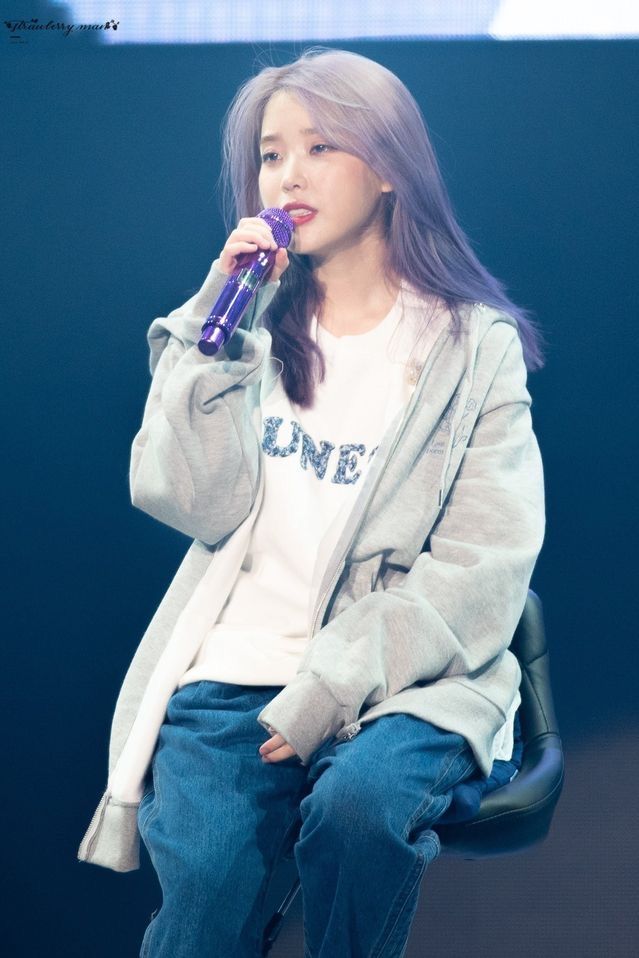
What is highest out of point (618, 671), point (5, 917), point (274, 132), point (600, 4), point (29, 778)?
point (600, 4)

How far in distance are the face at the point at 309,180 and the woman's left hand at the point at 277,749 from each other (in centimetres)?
66

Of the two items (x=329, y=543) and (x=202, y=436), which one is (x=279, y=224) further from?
(x=329, y=543)

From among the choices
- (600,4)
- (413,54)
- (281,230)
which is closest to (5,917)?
(281,230)

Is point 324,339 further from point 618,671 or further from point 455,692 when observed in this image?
point 618,671

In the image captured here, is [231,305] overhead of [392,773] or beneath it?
overhead

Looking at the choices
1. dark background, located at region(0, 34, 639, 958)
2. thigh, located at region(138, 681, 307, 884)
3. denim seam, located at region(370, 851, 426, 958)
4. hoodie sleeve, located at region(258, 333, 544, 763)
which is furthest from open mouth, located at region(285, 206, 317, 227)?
denim seam, located at region(370, 851, 426, 958)

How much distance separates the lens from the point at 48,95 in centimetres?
201

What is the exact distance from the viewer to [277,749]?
1.25m

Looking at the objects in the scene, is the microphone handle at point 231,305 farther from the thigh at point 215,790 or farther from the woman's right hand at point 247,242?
the thigh at point 215,790

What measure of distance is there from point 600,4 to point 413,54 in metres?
0.32

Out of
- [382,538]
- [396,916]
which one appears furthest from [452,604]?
[396,916]

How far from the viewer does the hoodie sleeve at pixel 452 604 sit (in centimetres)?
124

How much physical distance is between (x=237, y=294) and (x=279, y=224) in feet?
0.57

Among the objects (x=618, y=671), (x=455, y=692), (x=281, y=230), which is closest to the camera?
(x=455, y=692)
